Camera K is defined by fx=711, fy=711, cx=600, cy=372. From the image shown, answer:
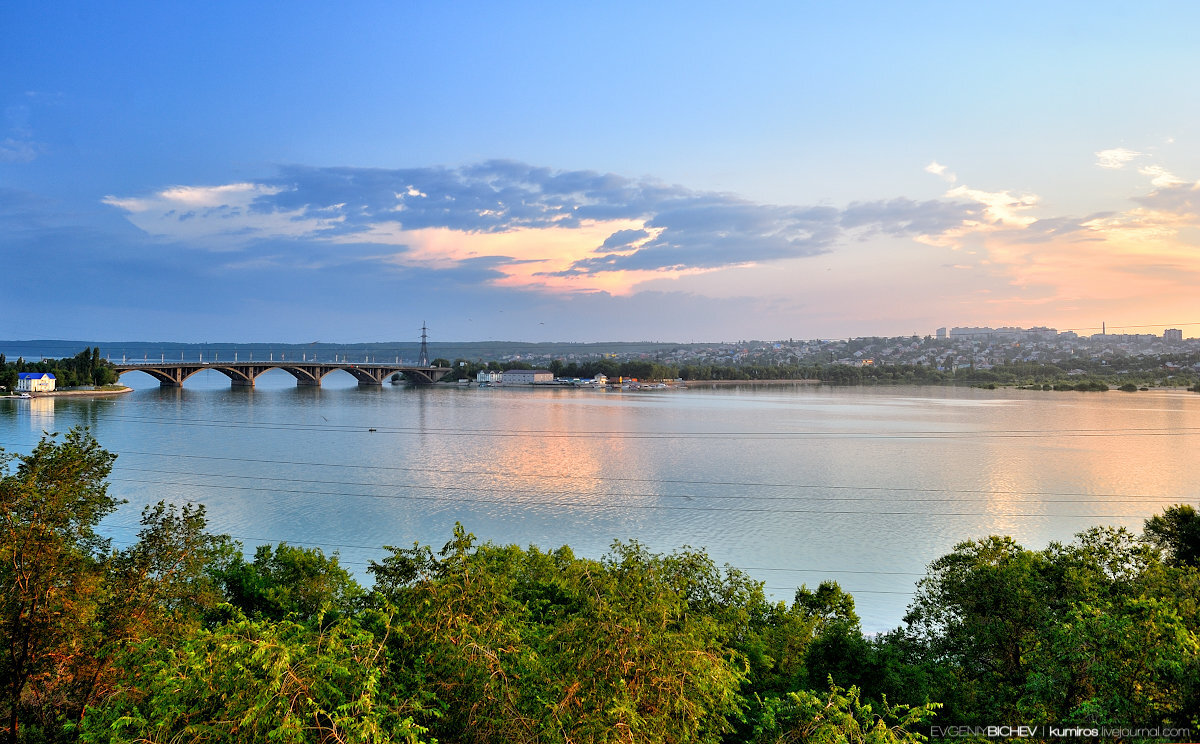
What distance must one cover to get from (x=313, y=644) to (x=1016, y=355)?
388 ft

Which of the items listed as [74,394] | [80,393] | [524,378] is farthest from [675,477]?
[524,378]

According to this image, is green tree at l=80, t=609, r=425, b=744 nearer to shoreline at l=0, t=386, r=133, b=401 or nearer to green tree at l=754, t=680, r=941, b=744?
green tree at l=754, t=680, r=941, b=744

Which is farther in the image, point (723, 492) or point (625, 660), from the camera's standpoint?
point (723, 492)

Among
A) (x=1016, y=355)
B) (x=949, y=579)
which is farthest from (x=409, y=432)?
(x=1016, y=355)

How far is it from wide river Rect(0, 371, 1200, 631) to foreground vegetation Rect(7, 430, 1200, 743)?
388 centimetres

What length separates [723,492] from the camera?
19984mm

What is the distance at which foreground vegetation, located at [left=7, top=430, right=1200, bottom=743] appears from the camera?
11.4 feet

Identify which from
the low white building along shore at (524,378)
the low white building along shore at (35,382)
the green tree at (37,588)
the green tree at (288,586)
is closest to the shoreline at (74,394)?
the low white building along shore at (35,382)

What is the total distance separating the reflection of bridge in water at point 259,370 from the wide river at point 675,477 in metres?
16.5

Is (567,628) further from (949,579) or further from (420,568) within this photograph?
(949,579)

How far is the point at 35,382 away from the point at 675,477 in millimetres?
45429

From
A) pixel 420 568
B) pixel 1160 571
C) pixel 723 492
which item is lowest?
pixel 723 492

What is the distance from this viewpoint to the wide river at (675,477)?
1503 centimetres

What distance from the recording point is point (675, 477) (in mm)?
22297
